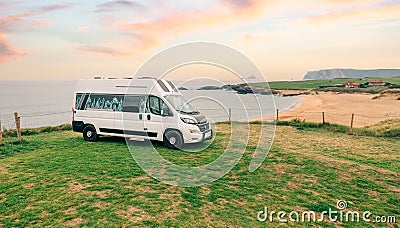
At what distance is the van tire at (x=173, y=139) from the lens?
11039mm

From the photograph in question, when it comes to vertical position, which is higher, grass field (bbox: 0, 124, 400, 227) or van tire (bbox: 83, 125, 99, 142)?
van tire (bbox: 83, 125, 99, 142)

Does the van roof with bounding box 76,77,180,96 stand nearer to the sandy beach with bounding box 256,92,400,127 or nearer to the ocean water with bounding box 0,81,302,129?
the ocean water with bounding box 0,81,302,129

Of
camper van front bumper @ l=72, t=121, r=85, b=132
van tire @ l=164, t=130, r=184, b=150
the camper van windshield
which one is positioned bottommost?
van tire @ l=164, t=130, r=184, b=150

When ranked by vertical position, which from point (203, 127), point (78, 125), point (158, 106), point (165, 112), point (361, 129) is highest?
point (158, 106)

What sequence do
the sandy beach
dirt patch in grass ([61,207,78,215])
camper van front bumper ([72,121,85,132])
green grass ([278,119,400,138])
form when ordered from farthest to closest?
the sandy beach
green grass ([278,119,400,138])
camper van front bumper ([72,121,85,132])
dirt patch in grass ([61,207,78,215])

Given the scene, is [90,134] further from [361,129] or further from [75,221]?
[361,129]

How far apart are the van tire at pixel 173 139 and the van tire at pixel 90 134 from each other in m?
3.37

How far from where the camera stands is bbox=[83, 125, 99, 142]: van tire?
1241 centimetres

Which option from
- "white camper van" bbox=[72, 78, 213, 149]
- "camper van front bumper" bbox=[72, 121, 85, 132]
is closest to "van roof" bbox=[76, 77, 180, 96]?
"white camper van" bbox=[72, 78, 213, 149]

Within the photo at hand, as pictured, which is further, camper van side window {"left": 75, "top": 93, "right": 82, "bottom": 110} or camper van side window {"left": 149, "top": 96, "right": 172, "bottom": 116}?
camper van side window {"left": 75, "top": 93, "right": 82, "bottom": 110}

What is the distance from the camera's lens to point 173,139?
36.5 feet

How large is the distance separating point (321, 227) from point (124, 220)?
12.4 ft

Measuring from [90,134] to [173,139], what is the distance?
13.1ft

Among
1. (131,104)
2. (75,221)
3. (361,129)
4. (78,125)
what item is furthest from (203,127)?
(361,129)
